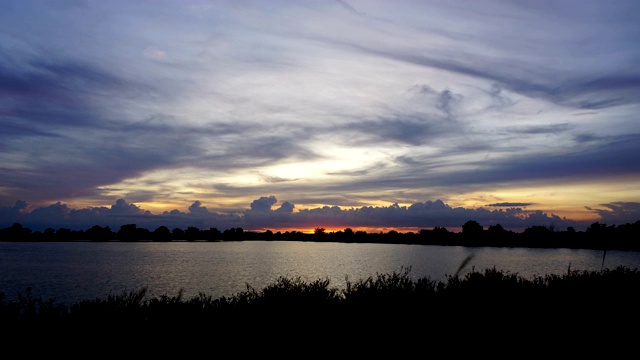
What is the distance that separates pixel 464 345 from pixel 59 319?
396 inches

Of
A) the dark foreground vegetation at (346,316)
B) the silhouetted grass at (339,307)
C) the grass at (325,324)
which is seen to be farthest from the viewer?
the silhouetted grass at (339,307)

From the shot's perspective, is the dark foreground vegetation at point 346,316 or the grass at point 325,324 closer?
the grass at point 325,324

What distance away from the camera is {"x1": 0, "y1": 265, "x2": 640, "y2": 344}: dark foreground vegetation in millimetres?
10375

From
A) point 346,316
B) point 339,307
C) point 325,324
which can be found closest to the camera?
point 325,324

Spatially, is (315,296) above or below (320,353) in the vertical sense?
above

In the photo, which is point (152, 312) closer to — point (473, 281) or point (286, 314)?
point (286, 314)

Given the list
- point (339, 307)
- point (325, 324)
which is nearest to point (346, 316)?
point (339, 307)

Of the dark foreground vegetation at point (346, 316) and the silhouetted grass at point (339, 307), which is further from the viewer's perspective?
the silhouetted grass at point (339, 307)

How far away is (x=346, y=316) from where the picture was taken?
508 inches

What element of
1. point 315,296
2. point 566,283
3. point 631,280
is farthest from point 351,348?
point 631,280

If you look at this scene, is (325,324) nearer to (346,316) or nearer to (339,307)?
(346,316)

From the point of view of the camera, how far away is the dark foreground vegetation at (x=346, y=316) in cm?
1038

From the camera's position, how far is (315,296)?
45.7 ft

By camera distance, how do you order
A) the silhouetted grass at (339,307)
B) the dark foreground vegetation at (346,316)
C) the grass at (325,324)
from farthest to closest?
the silhouetted grass at (339,307)
the dark foreground vegetation at (346,316)
the grass at (325,324)
